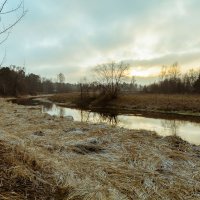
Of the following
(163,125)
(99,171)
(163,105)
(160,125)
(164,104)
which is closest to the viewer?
(99,171)

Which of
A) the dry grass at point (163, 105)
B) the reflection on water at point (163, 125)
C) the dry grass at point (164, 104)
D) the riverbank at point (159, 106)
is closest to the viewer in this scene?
the reflection on water at point (163, 125)

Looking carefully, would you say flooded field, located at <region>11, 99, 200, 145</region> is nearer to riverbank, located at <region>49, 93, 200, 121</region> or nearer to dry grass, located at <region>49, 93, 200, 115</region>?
riverbank, located at <region>49, 93, 200, 121</region>

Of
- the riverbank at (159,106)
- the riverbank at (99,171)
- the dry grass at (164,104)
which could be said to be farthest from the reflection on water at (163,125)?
the dry grass at (164,104)

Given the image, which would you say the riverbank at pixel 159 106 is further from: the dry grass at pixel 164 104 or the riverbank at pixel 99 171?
the riverbank at pixel 99 171

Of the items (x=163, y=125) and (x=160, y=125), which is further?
(x=163, y=125)

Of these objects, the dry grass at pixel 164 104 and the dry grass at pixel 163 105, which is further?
the dry grass at pixel 164 104

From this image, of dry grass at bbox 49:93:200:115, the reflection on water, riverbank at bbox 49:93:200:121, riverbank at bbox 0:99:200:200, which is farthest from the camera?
dry grass at bbox 49:93:200:115

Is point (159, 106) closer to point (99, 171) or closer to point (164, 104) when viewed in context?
point (164, 104)

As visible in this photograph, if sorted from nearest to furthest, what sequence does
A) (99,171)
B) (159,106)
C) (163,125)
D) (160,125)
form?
(99,171)
(160,125)
(163,125)
(159,106)

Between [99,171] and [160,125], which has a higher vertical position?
[99,171]

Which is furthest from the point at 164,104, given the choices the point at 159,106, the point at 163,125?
the point at 163,125

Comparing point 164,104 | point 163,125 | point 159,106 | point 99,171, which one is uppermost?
point 164,104

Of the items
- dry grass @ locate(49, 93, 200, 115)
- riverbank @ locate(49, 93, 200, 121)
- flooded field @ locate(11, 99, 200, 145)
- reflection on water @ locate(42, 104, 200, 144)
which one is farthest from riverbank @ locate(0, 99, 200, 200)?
dry grass @ locate(49, 93, 200, 115)

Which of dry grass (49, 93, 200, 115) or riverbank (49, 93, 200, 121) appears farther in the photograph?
dry grass (49, 93, 200, 115)
